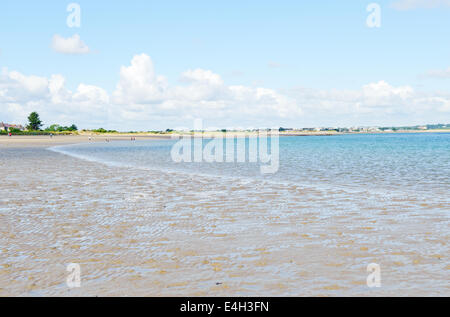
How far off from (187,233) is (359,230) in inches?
169

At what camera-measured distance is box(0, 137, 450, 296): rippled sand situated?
251 inches

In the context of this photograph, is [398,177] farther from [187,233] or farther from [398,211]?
[187,233]

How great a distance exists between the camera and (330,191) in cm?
1698

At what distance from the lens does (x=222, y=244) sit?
28.8ft

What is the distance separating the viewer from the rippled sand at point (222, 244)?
6.38m

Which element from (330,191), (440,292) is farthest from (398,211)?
(440,292)
